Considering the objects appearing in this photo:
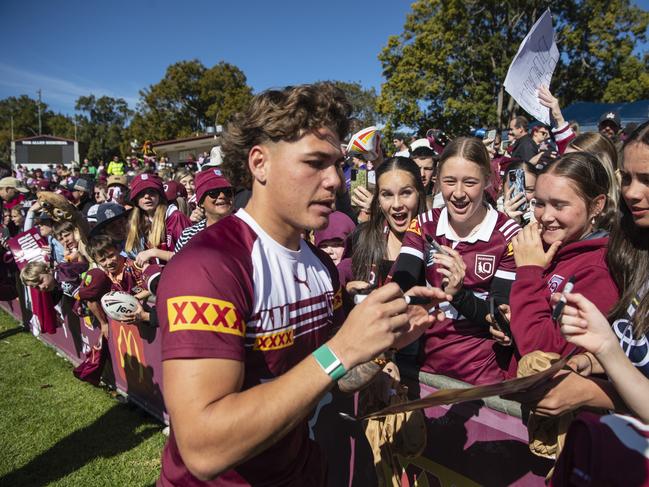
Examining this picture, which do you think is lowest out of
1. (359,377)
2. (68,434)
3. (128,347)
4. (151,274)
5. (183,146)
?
(68,434)

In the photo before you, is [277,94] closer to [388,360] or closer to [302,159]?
Result: [302,159]

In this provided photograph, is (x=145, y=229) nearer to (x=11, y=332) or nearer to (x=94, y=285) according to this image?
(x=94, y=285)

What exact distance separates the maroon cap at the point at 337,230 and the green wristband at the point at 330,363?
2732 mm

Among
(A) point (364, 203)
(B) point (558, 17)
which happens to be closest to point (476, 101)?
(B) point (558, 17)

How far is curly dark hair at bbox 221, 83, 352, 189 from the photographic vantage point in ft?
5.84

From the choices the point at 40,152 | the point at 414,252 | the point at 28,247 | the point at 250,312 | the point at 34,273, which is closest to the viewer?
the point at 250,312

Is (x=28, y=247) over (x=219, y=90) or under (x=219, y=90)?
under

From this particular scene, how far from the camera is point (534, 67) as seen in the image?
4.33m

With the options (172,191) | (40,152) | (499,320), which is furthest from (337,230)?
(40,152)

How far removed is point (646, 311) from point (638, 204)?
0.44 meters

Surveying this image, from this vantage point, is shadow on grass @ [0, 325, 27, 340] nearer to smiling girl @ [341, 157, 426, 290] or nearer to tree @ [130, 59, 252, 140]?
smiling girl @ [341, 157, 426, 290]

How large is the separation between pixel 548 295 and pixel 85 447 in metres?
4.38

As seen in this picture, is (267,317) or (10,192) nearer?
(267,317)

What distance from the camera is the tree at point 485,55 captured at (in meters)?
28.5
